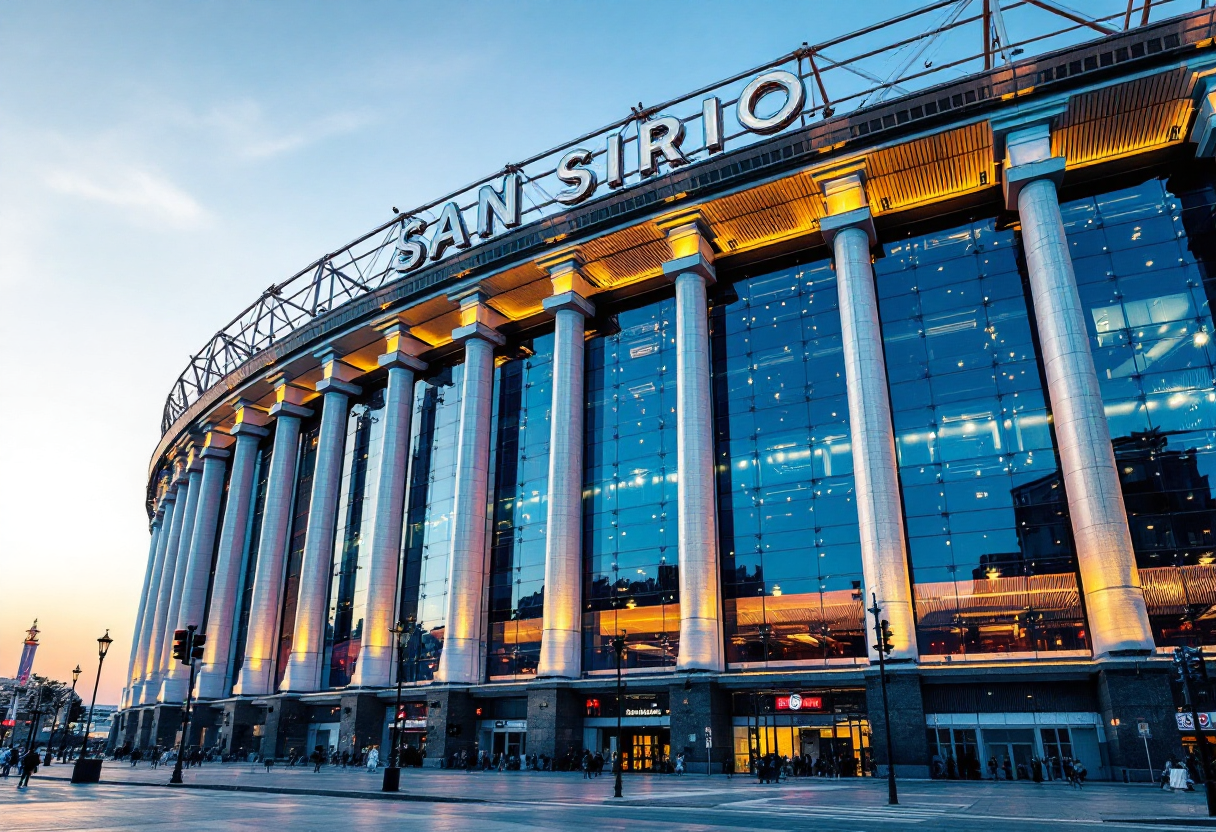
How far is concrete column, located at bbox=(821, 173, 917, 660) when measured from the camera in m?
42.6

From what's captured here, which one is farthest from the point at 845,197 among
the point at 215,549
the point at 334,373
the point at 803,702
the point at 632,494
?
the point at 215,549

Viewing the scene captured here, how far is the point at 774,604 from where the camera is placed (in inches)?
1913

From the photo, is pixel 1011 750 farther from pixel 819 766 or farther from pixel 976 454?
pixel 976 454

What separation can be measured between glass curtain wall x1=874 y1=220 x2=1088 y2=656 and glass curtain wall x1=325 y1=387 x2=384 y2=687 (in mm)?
40155

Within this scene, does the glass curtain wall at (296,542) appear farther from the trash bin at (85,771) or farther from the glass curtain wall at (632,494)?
the trash bin at (85,771)

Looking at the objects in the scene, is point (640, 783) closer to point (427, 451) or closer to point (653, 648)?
point (653, 648)

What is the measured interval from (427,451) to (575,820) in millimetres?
50132

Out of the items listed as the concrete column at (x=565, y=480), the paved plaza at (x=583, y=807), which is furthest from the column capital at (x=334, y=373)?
the paved plaza at (x=583, y=807)

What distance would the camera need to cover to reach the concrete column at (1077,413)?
124 ft

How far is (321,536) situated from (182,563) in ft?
96.1

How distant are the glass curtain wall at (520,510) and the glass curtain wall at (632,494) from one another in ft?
13.0

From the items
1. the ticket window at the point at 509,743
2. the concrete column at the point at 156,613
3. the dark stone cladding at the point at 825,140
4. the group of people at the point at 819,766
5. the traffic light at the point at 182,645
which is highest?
the dark stone cladding at the point at 825,140

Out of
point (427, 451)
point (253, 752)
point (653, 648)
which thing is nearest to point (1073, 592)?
point (653, 648)

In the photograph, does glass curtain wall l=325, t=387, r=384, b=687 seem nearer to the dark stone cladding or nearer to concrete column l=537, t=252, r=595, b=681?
the dark stone cladding
